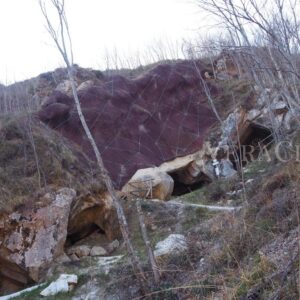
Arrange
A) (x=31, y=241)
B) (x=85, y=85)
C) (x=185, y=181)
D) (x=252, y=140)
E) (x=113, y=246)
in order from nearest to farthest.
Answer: (x=31, y=241)
(x=113, y=246)
(x=185, y=181)
(x=85, y=85)
(x=252, y=140)

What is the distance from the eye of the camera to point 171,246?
8.15 meters

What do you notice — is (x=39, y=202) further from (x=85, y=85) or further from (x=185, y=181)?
(x=85, y=85)

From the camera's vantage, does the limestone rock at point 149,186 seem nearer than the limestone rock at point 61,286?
No

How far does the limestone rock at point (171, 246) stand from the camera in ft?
25.4

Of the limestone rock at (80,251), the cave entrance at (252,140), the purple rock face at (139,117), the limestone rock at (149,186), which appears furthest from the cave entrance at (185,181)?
the limestone rock at (80,251)

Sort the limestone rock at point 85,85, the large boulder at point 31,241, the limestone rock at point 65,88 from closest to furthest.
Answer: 1. the large boulder at point 31,241
2. the limestone rock at point 85,85
3. the limestone rock at point 65,88

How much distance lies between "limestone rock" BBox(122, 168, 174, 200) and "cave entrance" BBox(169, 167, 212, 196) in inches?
82.7

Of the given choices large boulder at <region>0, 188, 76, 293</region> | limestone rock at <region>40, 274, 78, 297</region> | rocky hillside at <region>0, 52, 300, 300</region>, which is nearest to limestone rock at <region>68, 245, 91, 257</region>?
rocky hillside at <region>0, 52, 300, 300</region>

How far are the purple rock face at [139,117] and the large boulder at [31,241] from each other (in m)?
5.09

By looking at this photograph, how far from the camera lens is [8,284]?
9.08 metres

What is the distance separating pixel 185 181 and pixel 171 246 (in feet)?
28.3

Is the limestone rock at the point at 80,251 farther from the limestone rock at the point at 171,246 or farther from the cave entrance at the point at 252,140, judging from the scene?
the cave entrance at the point at 252,140

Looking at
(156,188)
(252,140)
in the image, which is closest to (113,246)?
(156,188)

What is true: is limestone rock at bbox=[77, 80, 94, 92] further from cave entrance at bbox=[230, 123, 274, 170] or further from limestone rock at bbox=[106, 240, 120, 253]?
limestone rock at bbox=[106, 240, 120, 253]
